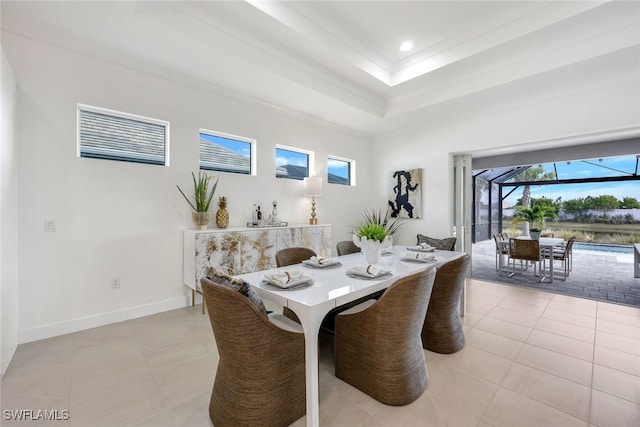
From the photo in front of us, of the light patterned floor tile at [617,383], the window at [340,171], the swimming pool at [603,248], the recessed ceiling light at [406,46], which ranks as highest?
the recessed ceiling light at [406,46]

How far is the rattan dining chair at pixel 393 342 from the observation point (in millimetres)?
1675

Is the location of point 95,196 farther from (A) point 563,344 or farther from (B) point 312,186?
(A) point 563,344

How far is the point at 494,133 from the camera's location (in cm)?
439

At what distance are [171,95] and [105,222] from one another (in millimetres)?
1687

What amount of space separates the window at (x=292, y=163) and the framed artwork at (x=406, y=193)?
6.31 ft

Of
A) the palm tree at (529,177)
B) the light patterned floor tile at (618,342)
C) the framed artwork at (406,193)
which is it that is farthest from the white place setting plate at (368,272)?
the palm tree at (529,177)

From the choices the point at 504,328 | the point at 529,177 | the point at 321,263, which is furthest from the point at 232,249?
the point at 529,177

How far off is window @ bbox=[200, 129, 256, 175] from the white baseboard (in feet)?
5.88

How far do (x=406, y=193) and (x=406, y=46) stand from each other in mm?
2757

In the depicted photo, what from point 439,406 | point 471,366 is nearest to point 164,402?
point 439,406

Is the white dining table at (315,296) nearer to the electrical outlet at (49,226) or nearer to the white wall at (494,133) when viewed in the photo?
the electrical outlet at (49,226)

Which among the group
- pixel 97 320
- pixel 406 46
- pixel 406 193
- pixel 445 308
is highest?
pixel 406 46

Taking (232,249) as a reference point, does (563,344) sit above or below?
below

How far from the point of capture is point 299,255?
287 cm
